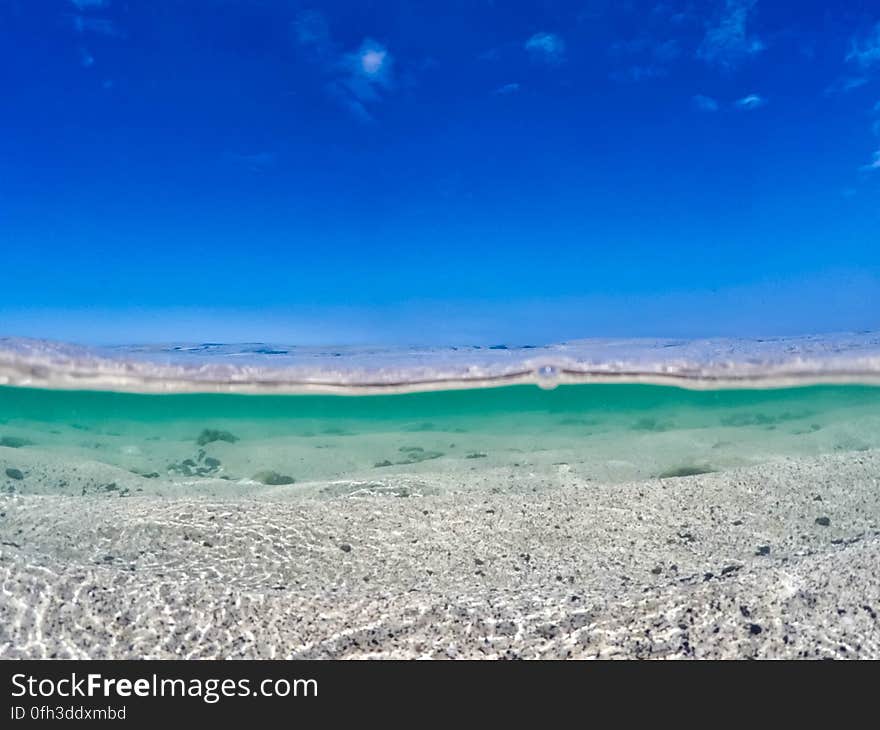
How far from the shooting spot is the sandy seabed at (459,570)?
4.11 meters

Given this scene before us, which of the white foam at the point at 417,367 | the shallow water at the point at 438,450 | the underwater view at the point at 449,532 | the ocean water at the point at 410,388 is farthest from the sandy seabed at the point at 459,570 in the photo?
the white foam at the point at 417,367

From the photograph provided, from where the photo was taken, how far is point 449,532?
6.95 meters

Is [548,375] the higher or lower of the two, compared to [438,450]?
higher

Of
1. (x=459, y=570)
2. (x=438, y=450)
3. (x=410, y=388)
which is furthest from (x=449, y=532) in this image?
(x=438, y=450)

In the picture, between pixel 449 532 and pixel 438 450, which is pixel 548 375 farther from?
pixel 449 532

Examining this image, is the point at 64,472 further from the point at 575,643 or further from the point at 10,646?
the point at 575,643

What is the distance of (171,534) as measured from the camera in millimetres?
6375

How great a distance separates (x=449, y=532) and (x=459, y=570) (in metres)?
1.12

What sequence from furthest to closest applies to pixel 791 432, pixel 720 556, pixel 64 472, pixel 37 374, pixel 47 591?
pixel 791 432 → pixel 37 374 → pixel 64 472 → pixel 720 556 → pixel 47 591

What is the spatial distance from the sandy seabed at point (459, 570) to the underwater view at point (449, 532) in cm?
3
